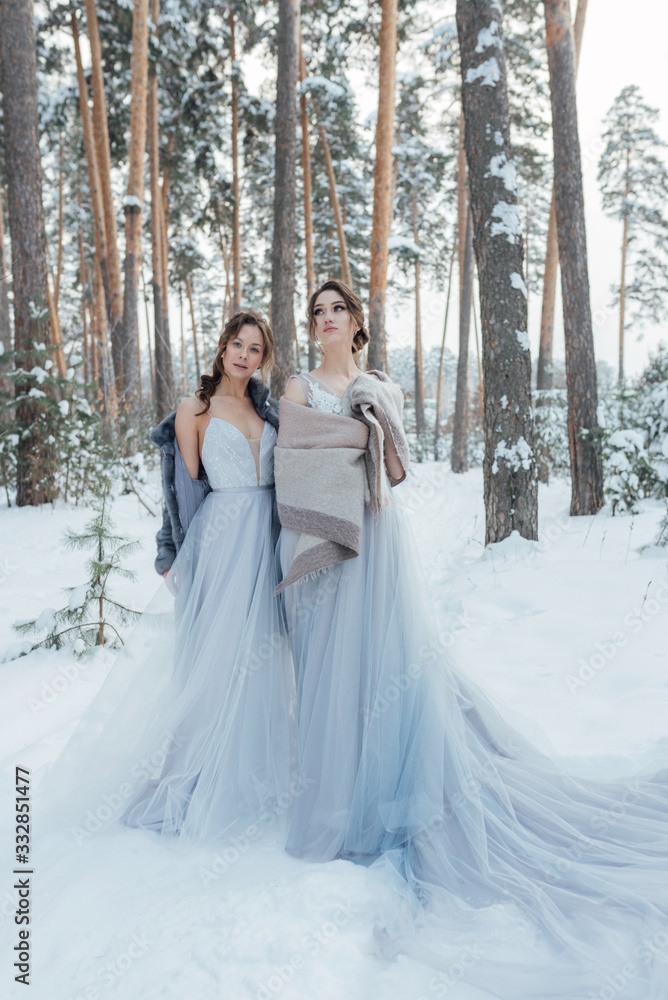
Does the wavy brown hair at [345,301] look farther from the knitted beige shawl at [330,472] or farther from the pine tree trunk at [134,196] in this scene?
the pine tree trunk at [134,196]

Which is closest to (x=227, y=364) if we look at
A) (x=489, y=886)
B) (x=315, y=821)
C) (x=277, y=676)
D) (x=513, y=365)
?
(x=277, y=676)

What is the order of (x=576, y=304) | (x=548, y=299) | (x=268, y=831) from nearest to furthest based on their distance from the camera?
(x=268, y=831), (x=576, y=304), (x=548, y=299)

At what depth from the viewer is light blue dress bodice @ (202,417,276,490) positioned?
105 inches

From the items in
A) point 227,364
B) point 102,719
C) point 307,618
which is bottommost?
point 102,719

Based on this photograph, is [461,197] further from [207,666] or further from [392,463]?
[207,666]

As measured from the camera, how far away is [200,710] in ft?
8.07

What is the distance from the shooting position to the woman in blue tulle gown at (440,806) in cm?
159

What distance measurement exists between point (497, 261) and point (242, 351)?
11.3ft

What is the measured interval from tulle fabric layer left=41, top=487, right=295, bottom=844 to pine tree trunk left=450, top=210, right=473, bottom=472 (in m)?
13.9

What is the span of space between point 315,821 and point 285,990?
647mm

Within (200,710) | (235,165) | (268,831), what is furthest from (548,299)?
(268,831)

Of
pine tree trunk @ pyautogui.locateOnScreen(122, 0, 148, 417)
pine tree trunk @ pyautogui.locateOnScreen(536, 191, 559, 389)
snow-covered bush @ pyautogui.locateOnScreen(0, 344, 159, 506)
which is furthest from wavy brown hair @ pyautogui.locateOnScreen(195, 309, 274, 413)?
pine tree trunk @ pyautogui.locateOnScreen(536, 191, 559, 389)

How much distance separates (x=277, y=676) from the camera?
254 cm

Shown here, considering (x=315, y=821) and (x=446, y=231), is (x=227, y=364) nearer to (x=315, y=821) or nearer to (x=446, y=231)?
(x=315, y=821)
